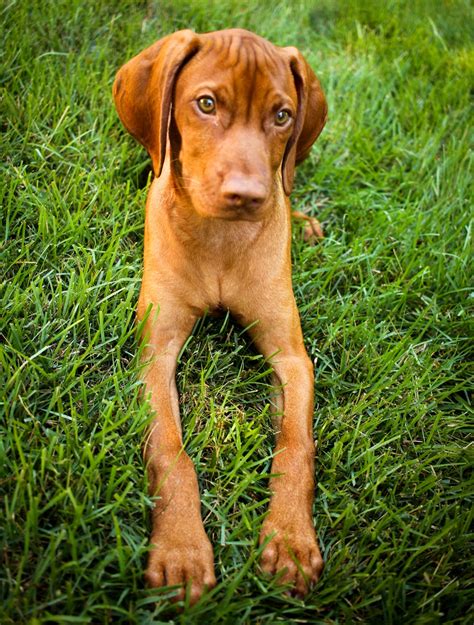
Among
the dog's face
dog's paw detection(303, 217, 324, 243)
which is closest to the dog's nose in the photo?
the dog's face

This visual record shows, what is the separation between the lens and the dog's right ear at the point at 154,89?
2.88 meters

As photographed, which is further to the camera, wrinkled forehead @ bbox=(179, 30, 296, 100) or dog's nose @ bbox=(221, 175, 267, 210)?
wrinkled forehead @ bbox=(179, 30, 296, 100)

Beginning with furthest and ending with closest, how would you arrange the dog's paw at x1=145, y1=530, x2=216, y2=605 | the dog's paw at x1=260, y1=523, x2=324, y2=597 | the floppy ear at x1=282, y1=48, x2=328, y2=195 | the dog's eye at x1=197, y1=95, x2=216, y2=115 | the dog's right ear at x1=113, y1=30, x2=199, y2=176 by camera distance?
the floppy ear at x1=282, y1=48, x2=328, y2=195, the dog's right ear at x1=113, y1=30, x2=199, y2=176, the dog's eye at x1=197, y1=95, x2=216, y2=115, the dog's paw at x1=260, y1=523, x2=324, y2=597, the dog's paw at x1=145, y1=530, x2=216, y2=605

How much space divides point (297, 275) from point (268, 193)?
1304 millimetres

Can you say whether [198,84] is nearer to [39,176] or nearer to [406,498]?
[39,176]

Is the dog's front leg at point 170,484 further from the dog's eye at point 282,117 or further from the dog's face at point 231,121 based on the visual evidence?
the dog's eye at point 282,117

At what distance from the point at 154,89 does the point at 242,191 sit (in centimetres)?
77

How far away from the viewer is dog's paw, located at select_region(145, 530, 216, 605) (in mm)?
2402

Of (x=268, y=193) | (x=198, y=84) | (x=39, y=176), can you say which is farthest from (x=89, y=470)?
(x=39, y=176)

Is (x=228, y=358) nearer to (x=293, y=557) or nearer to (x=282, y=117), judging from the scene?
(x=293, y=557)

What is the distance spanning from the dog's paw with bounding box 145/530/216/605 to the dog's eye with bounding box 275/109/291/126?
1.82m

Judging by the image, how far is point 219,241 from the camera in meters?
3.15

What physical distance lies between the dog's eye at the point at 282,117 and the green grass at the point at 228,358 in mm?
1050

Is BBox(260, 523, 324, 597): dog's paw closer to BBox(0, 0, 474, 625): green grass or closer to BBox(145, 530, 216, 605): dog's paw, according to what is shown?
BBox(0, 0, 474, 625): green grass
